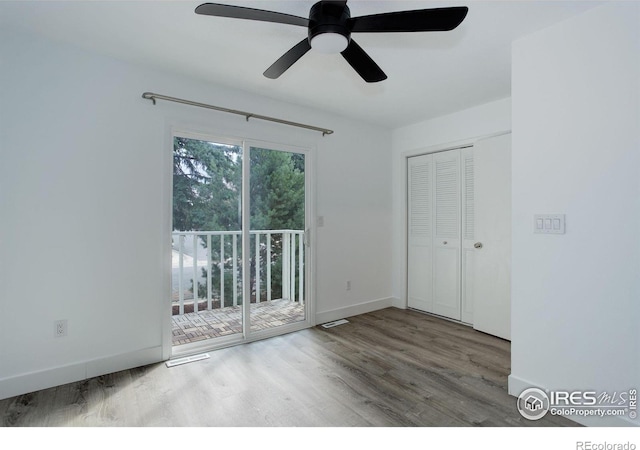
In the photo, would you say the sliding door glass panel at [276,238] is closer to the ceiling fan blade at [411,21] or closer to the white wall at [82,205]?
the white wall at [82,205]

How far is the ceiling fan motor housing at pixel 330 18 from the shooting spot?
1574 mm

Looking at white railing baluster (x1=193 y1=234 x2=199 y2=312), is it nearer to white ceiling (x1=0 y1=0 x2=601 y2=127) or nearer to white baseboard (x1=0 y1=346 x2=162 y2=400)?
white baseboard (x1=0 y1=346 x2=162 y2=400)

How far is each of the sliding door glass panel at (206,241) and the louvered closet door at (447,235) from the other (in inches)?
91.5

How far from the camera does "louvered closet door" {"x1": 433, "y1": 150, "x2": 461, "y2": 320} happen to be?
3.78m

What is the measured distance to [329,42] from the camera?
5.49 ft

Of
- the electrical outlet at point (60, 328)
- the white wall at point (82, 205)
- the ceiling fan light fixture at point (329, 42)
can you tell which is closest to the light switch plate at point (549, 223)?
the ceiling fan light fixture at point (329, 42)

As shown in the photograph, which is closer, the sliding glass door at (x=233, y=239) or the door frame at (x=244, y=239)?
the door frame at (x=244, y=239)

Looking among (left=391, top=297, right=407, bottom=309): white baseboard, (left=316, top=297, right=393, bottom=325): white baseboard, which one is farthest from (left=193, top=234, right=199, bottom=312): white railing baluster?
(left=391, top=297, right=407, bottom=309): white baseboard

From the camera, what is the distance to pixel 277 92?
312 centimetres

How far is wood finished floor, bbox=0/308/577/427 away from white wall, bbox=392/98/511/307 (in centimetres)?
135
